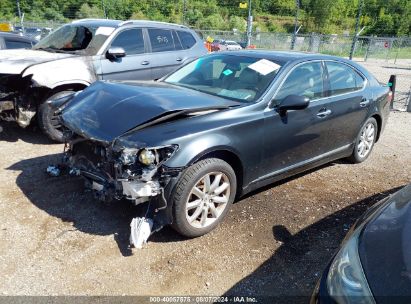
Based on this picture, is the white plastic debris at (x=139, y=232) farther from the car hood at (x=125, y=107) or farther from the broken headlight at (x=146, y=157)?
the car hood at (x=125, y=107)

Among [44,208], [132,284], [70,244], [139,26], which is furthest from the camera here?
[139,26]

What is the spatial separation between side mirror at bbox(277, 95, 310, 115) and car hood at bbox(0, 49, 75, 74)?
12.2 ft

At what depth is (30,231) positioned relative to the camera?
138 inches

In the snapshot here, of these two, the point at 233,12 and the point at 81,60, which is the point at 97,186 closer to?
the point at 81,60

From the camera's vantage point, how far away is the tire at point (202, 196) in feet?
10.6

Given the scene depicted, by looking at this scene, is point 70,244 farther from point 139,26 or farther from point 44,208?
point 139,26

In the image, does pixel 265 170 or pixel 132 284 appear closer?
pixel 132 284

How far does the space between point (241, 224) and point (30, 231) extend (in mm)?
2012

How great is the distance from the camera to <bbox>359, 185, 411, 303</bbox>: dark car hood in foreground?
171 cm

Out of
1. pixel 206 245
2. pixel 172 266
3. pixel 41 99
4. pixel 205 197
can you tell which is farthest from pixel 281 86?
pixel 41 99

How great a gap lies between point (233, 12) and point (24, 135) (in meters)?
37.1

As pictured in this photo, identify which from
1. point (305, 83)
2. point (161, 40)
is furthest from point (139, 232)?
point (161, 40)

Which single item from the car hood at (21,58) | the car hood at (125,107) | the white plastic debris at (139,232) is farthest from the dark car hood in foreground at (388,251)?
the car hood at (21,58)

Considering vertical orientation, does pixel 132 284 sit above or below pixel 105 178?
below
